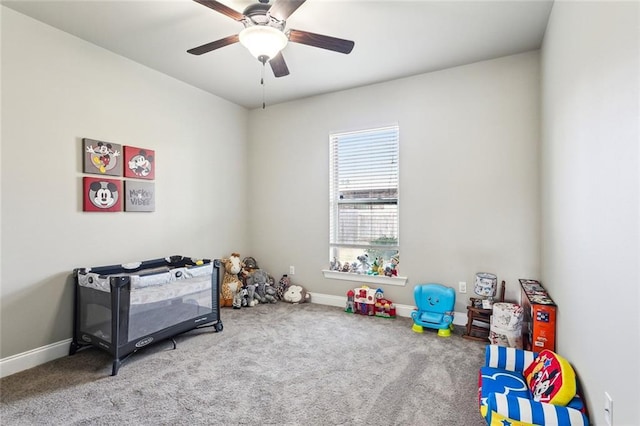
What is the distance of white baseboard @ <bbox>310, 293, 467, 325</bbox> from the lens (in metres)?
3.22

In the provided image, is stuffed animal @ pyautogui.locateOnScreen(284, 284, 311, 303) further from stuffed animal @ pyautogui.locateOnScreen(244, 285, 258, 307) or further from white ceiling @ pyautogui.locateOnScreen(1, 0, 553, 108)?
white ceiling @ pyautogui.locateOnScreen(1, 0, 553, 108)

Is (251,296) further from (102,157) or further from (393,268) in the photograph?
(102,157)

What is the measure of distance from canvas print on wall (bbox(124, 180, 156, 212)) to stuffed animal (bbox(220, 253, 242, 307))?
1.16 meters

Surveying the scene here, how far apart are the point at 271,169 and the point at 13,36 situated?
2.70 m

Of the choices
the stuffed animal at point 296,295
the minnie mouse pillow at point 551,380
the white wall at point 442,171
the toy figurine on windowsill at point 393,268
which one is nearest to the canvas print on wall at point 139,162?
the white wall at point 442,171

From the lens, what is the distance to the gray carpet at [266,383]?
1809 millimetres

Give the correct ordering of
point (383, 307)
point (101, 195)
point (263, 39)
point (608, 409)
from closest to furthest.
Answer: point (608, 409)
point (263, 39)
point (101, 195)
point (383, 307)

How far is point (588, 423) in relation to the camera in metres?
1.44

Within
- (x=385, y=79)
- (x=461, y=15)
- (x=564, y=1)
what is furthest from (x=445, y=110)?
(x=564, y=1)

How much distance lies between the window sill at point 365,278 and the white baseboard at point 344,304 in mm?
242

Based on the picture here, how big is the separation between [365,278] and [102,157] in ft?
9.71

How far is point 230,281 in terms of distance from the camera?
3973mm

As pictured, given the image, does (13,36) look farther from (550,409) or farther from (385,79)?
(550,409)

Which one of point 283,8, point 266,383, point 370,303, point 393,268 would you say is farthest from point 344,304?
point 283,8
